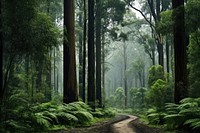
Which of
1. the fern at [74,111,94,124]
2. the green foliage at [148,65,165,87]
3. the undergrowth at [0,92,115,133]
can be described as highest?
the green foliage at [148,65,165,87]

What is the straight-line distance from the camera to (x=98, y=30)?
27.3 meters

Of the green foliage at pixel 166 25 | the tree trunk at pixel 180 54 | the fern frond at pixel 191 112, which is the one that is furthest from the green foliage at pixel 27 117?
the green foliage at pixel 166 25

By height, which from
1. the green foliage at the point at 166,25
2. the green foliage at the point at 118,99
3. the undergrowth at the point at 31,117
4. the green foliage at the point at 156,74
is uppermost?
the green foliage at the point at 166,25

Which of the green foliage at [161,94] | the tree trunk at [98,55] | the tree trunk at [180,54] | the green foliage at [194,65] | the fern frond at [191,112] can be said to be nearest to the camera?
the fern frond at [191,112]

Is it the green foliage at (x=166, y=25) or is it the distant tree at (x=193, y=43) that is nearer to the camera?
the distant tree at (x=193, y=43)

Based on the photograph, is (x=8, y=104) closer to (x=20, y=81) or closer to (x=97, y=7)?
(x=20, y=81)

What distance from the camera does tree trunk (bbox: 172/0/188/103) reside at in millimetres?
11508

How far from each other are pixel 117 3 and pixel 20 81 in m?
12.1

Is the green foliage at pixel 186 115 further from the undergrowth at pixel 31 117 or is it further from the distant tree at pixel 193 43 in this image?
the undergrowth at pixel 31 117

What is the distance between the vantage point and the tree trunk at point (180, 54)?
1151 cm

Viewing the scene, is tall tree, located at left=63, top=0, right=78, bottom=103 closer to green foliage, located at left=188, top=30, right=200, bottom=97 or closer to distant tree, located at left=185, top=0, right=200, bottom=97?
distant tree, located at left=185, top=0, right=200, bottom=97

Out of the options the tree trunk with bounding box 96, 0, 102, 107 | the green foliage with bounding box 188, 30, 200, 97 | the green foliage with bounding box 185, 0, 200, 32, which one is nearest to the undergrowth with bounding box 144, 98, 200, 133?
the green foliage with bounding box 185, 0, 200, 32

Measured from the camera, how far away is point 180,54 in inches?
460

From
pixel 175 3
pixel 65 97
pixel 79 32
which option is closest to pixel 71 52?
pixel 65 97
